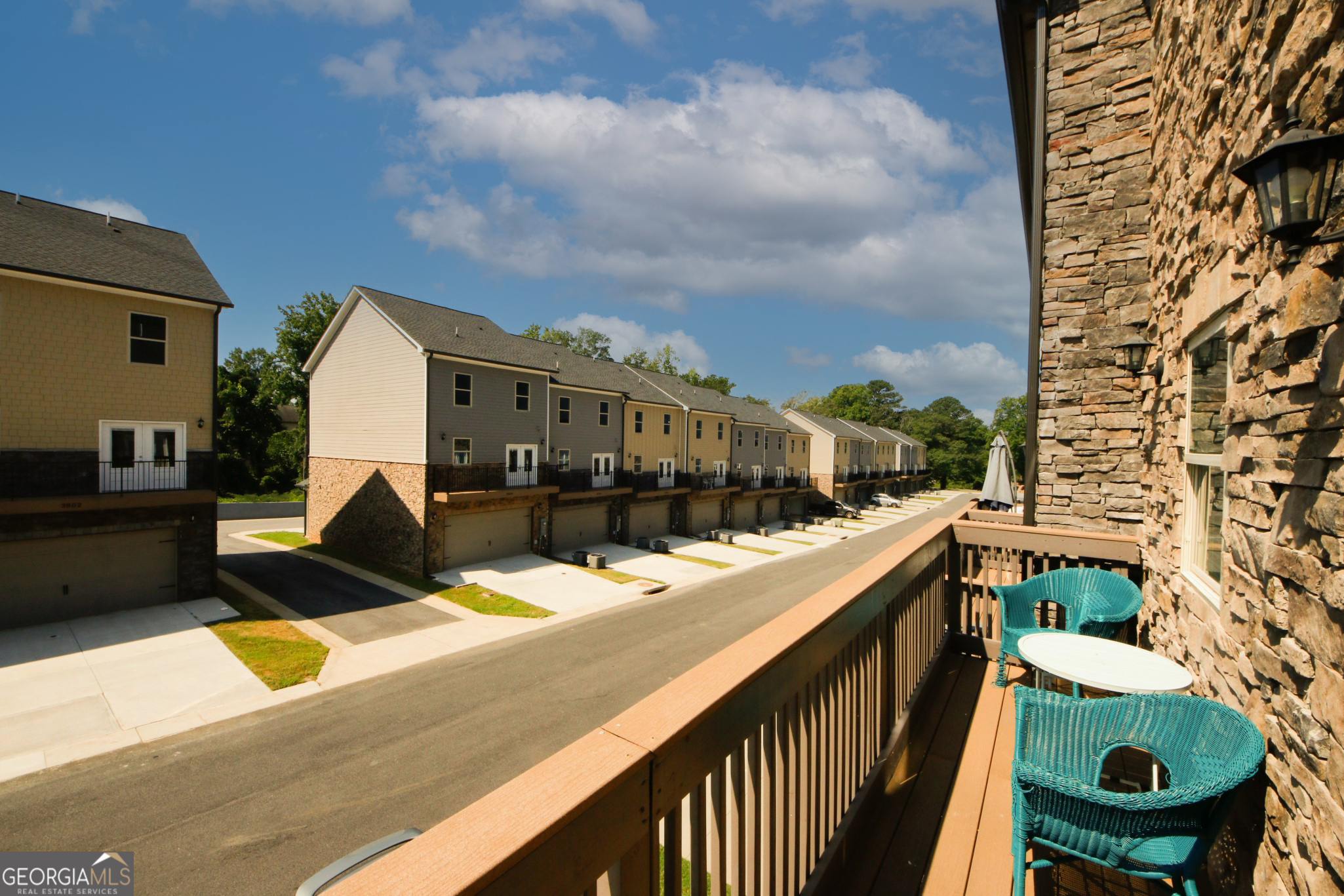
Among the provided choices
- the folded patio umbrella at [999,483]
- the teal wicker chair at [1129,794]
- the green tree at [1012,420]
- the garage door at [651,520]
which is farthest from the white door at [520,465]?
the green tree at [1012,420]

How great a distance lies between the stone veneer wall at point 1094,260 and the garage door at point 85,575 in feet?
60.0

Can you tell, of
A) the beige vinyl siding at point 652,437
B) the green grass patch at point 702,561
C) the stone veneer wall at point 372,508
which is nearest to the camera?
the stone veneer wall at point 372,508

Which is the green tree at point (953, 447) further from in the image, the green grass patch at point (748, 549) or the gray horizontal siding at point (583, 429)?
A: the gray horizontal siding at point (583, 429)

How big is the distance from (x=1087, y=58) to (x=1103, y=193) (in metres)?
1.71

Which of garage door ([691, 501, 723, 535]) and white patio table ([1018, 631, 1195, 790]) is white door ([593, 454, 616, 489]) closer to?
garage door ([691, 501, 723, 535])

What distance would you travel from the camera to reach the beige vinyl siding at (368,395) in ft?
60.6

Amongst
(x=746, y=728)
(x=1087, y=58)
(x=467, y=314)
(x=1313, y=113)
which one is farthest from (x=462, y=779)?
(x=467, y=314)

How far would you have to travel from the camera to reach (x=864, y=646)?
2.71 m

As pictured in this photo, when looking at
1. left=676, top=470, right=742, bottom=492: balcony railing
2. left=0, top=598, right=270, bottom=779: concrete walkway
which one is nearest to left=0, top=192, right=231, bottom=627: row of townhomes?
left=0, top=598, right=270, bottom=779: concrete walkway

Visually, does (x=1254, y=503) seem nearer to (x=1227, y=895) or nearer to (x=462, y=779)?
(x=1227, y=895)

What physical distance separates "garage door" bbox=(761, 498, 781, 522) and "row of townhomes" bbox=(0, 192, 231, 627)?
28.7 metres

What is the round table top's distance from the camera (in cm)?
303

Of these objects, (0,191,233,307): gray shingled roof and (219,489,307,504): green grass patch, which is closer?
(0,191,233,307): gray shingled roof

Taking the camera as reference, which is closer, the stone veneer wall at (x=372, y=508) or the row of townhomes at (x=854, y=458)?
the stone veneer wall at (x=372, y=508)
